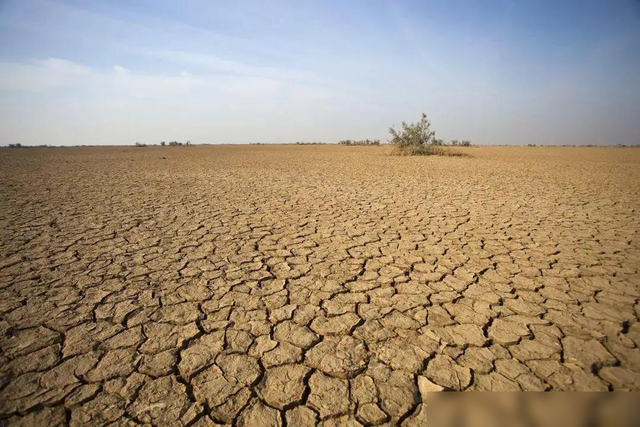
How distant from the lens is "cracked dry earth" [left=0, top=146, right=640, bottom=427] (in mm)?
1330

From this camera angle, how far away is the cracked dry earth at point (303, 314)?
1.33 meters

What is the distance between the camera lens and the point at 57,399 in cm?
129

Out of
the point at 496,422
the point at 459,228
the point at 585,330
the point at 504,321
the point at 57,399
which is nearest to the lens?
the point at 496,422

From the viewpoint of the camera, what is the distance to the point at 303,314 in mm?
1930

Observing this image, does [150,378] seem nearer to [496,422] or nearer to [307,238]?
[496,422]

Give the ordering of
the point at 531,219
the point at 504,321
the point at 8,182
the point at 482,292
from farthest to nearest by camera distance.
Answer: the point at 8,182 < the point at 531,219 < the point at 482,292 < the point at 504,321

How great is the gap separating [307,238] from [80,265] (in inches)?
86.0

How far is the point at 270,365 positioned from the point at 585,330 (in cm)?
187

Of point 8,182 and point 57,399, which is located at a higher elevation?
point 8,182

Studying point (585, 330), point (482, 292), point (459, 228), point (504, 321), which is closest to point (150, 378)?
point (504, 321)

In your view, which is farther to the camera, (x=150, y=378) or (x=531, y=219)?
(x=531, y=219)

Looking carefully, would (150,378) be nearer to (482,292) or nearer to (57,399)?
(57,399)

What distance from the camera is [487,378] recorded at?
141 cm

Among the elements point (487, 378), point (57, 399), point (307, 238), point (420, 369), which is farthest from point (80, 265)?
point (487, 378)
